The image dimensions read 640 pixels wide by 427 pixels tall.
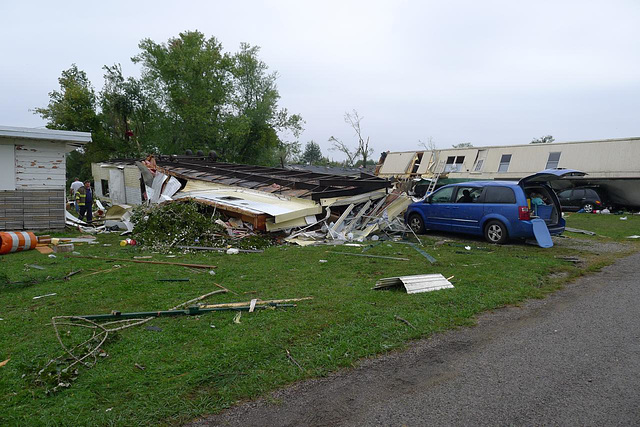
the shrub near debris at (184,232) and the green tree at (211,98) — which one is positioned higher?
the green tree at (211,98)

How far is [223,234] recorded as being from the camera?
10492mm

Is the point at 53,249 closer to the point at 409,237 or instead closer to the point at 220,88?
the point at 409,237

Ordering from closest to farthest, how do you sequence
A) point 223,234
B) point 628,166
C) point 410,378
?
point 410,378 → point 223,234 → point 628,166

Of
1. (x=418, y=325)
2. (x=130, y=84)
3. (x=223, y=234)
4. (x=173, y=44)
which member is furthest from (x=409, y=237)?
(x=173, y=44)

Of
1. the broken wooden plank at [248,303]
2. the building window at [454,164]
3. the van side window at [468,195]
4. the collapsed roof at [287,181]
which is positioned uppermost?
the building window at [454,164]

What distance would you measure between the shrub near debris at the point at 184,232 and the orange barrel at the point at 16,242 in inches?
91.1

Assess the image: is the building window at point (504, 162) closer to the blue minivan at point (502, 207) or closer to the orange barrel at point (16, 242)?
the blue minivan at point (502, 207)

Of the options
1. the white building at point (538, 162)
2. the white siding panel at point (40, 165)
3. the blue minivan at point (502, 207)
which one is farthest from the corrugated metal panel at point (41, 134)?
the white building at point (538, 162)

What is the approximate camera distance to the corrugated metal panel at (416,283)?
233 inches

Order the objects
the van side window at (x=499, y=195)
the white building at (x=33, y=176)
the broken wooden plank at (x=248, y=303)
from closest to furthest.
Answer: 1. the broken wooden plank at (x=248, y=303)
2. the van side window at (x=499, y=195)
3. the white building at (x=33, y=176)

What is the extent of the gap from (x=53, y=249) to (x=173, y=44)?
113ft

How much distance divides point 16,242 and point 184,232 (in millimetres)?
3807

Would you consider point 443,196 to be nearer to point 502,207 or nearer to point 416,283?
point 502,207

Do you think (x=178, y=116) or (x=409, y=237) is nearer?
(x=409, y=237)
